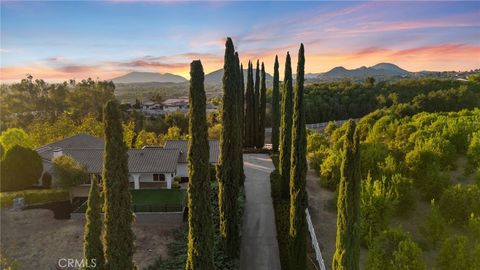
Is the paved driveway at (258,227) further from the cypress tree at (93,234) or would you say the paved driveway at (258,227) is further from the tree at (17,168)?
the tree at (17,168)

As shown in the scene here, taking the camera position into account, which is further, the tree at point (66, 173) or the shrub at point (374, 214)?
the tree at point (66, 173)

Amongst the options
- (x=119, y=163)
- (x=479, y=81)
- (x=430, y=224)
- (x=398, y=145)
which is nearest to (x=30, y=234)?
(x=119, y=163)

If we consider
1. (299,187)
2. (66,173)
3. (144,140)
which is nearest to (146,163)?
(66,173)

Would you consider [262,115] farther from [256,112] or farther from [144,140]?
[144,140]

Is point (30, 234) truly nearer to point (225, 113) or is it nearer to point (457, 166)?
point (225, 113)

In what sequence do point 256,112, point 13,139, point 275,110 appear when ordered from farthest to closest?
point 256,112 < point 13,139 < point 275,110

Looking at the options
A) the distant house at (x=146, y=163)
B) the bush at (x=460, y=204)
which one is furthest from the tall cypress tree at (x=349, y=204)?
the distant house at (x=146, y=163)

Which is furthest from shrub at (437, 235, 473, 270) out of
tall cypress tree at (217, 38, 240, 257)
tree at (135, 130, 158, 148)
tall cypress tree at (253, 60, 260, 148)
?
tree at (135, 130, 158, 148)
